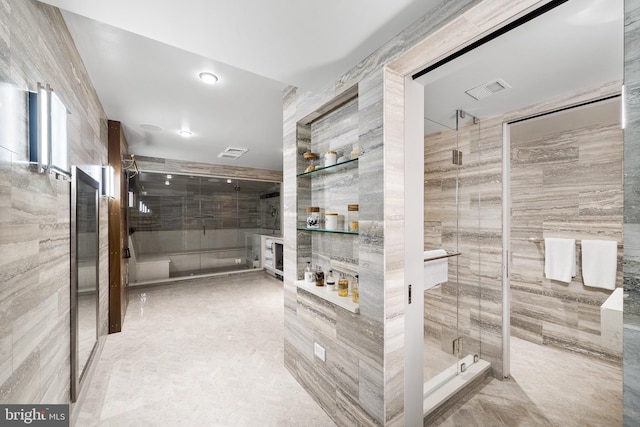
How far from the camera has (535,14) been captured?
3.37 feet

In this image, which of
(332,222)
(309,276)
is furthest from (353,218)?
(309,276)

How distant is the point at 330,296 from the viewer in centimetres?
174

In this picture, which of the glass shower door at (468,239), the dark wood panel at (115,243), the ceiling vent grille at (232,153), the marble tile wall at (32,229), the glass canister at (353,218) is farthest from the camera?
the ceiling vent grille at (232,153)

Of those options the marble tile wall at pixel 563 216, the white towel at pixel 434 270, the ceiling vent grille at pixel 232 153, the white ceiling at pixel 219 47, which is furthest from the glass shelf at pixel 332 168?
the ceiling vent grille at pixel 232 153

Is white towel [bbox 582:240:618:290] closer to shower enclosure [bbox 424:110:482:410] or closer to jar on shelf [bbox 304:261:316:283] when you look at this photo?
shower enclosure [bbox 424:110:482:410]

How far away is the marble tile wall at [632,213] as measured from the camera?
72 centimetres

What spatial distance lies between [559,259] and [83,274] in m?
4.13

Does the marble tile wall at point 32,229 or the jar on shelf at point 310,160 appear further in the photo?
the jar on shelf at point 310,160

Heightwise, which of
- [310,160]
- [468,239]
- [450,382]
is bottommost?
[450,382]

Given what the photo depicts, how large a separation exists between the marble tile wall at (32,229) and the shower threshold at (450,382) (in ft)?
7.06

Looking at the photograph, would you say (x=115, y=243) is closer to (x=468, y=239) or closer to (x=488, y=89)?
(x=468, y=239)

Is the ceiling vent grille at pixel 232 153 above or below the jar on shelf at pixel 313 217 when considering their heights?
above

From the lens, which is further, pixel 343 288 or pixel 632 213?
pixel 343 288

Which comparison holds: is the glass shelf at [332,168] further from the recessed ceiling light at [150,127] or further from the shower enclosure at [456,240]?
the recessed ceiling light at [150,127]
